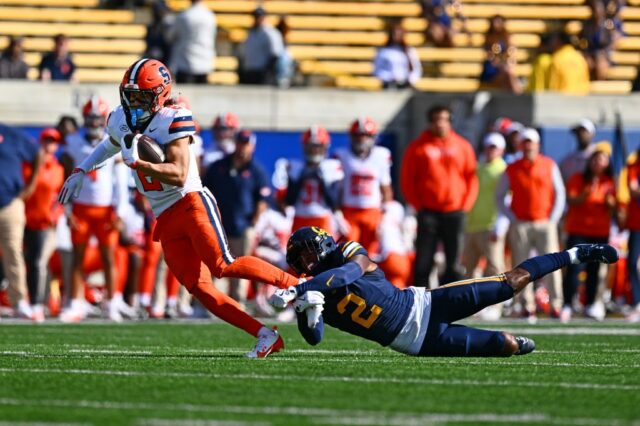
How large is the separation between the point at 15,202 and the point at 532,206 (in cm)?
458

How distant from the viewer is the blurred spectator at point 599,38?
2048 cm

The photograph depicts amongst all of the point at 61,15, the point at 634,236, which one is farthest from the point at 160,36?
the point at 634,236

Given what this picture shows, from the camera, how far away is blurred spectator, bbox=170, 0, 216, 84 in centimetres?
1756

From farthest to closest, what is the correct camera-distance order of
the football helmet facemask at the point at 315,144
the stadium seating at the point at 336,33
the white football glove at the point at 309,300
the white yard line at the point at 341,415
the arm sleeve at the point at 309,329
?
1. the stadium seating at the point at 336,33
2. the football helmet facemask at the point at 315,144
3. the arm sleeve at the point at 309,329
4. the white football glove at the point at 309,300
5. the white yard line at the point at 341,415

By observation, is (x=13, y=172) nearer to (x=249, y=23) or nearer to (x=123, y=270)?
(x=123, y=270)

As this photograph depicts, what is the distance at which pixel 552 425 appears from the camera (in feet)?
17.3

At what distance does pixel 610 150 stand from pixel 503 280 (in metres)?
9.60

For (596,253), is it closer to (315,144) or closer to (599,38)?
(315,144)

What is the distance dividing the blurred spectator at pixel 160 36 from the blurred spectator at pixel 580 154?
5.36m

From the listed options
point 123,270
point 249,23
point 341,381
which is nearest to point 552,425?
point 341,381

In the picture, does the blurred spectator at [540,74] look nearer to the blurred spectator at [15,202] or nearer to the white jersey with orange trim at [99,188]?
the white jersey with orange trim at [99,188]

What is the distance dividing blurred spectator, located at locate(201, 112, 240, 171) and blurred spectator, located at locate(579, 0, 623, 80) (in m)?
7.14

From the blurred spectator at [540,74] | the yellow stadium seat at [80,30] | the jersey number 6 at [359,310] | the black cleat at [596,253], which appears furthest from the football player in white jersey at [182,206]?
the yellow stadium seat at [80,30]

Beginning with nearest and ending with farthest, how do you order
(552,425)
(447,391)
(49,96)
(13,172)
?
(552,425) < (447,391) < (13,172) < (49,96)
